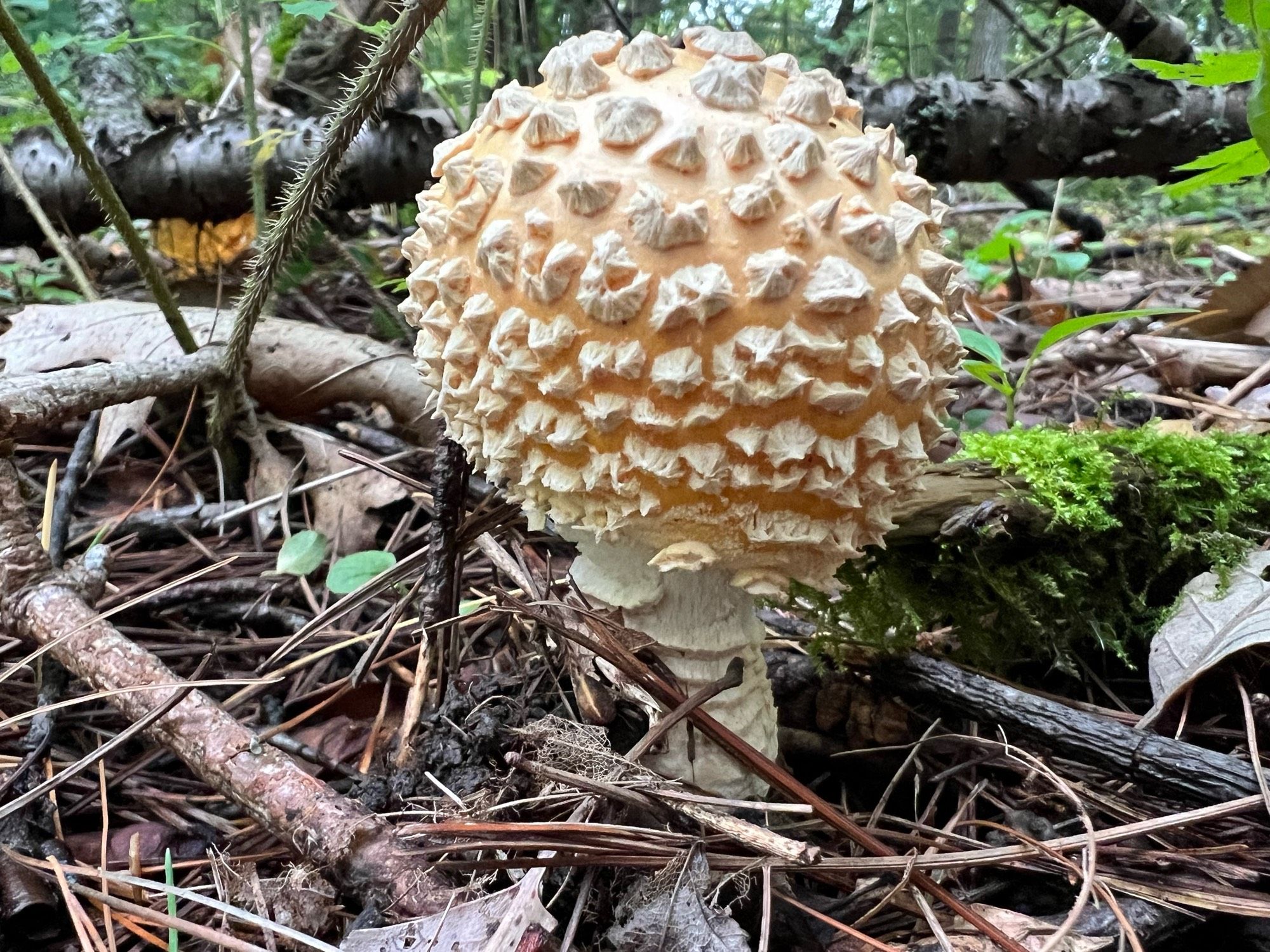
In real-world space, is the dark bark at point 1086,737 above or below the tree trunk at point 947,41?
below

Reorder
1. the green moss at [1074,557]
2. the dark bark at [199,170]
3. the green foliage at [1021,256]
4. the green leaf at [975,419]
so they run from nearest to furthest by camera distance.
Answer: the green moss at [1074,557] < the green leaf at [975,419] < the dark bark at [199,170] < the green foliage at [1021,256]

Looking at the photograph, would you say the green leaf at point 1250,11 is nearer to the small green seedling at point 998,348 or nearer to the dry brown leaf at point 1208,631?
the small green seedling at point 998,348

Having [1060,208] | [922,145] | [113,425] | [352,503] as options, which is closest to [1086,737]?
[352,503]

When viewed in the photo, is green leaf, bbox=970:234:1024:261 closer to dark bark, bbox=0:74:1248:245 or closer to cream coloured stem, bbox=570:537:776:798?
dark bark, bbox=0:74:1248:245

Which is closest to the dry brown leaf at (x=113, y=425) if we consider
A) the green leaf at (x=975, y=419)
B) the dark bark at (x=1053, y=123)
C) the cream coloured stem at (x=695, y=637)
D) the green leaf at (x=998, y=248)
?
the cream coloured stem at (x=695, y=637)

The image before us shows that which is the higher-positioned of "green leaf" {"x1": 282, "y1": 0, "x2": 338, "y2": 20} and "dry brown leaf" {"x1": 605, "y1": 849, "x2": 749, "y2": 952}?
"green leaf" {"x1": 282, "y1": 0, "x2": 338, "y2": 20}

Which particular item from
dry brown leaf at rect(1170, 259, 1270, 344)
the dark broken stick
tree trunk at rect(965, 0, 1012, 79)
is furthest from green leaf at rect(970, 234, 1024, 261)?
tree trunk at rect(965, 0, 1012, 79)
